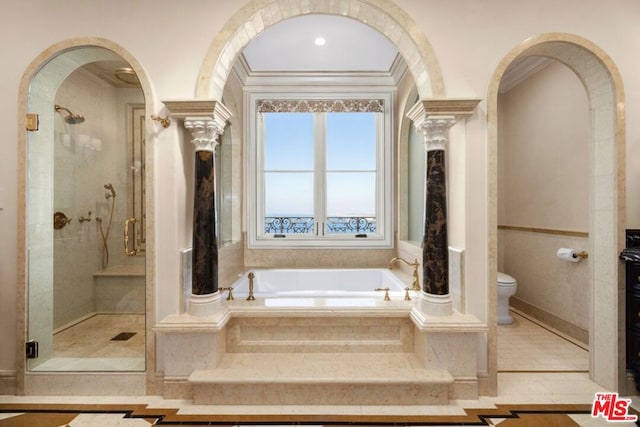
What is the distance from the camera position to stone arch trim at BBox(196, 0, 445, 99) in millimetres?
2070

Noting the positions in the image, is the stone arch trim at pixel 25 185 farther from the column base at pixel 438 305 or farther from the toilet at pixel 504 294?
the toilet at pixel 504 294

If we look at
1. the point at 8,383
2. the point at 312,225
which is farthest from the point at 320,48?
the point at 8,383

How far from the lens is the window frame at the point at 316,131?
3.63m

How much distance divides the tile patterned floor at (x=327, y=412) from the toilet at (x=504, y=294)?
1.11 metres

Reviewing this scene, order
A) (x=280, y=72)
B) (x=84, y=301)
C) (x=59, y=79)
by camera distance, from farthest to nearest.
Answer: (x=280, y=72) < (x=84, y=301) < (x=59, y=79)

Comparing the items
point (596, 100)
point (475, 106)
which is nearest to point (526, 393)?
point (475, 106)

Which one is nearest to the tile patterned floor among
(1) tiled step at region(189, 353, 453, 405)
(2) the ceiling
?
(1) tiled step at region(189, 353, 453, 405)

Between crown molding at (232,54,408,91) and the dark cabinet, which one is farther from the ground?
crown molding at (232,54,408,91)

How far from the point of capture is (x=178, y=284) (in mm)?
2098

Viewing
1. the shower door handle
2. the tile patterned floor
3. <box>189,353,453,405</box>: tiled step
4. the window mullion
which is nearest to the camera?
the tile patterned floor

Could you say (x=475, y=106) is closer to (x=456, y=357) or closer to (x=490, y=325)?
(x=490, y=325)

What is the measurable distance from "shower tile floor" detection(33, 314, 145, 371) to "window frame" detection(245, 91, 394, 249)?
142 centimetres

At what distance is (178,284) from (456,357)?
5.96ft

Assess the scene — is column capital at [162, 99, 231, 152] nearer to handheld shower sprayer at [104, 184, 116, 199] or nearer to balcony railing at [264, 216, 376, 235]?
handheld shower sprayer at [104, 184, 116, 199]
